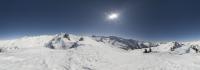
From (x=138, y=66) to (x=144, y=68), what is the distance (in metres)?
2.49

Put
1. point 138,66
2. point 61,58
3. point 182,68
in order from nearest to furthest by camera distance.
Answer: point 182,68
point 138,66
point 61,58

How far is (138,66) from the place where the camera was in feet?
169

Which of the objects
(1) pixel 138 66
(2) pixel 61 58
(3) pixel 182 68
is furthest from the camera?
(2) pixel 61 58

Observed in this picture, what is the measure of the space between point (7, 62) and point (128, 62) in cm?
2617

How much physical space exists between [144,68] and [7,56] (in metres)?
30.1

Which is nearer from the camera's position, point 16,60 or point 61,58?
point 16,60

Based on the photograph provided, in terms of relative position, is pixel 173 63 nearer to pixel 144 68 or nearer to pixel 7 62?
pixel 144 68

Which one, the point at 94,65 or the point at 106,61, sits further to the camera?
the point at 106,61

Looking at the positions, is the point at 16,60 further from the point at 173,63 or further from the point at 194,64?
the point at 194,64

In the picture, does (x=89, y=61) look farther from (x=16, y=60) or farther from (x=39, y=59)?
(x=16, y=60)

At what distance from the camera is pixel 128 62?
5653 cm

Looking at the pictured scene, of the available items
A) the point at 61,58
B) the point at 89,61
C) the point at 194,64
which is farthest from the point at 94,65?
the point at 194,64

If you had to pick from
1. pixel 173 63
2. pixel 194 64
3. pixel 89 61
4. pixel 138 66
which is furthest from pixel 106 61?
pixel 194 64

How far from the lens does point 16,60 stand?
51406mm
